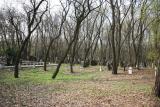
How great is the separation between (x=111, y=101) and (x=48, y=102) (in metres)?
A: 2.77

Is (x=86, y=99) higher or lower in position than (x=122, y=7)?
lower

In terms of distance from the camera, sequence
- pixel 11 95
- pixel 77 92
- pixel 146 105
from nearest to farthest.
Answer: pixel 146 105 < pixel 11 95 < pixel 77 92

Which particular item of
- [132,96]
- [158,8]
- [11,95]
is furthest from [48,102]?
[158,8]

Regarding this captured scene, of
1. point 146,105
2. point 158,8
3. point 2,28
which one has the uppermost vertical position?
point 2,28

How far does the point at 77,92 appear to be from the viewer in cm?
1791

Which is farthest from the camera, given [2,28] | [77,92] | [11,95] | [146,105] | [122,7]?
[2,28]

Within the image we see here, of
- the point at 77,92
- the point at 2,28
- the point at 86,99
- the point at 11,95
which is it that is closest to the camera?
the point at 86,99

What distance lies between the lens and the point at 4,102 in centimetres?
1438

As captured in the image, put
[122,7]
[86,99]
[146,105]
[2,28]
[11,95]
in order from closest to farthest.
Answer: [146,105]
[86,99]
[11,95]
[122,7]
[2,28]

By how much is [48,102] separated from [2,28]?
168ft

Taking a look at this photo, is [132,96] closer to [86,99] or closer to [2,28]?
[86,99]

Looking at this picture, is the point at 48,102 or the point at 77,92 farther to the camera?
the point at 77,92

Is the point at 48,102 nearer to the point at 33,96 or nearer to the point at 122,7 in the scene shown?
the point at 33,96

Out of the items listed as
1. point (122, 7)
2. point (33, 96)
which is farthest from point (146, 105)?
point (122, 7)
